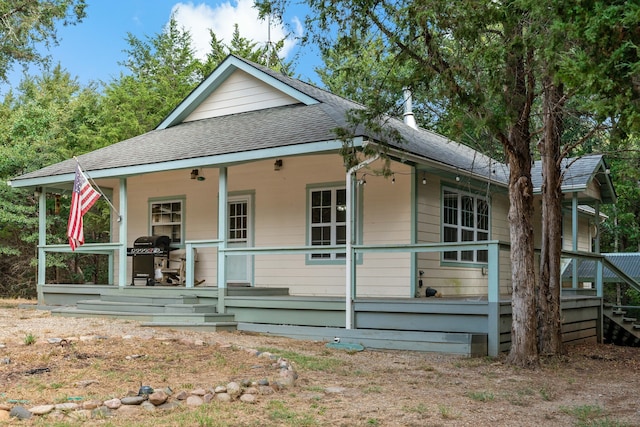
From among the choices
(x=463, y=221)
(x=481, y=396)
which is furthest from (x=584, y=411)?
(x=463, y=221)

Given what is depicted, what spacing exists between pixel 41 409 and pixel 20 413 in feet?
0.49

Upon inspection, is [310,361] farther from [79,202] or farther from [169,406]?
[79,202]

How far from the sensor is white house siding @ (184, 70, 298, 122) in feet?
46.0

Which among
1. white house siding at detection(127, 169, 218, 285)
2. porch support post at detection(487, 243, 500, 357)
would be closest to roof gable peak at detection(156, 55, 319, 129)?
white house siding at detection(127, 169, 218, 285)

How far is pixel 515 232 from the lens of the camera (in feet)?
27.9

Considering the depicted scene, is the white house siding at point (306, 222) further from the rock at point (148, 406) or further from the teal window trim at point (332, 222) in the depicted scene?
the rock at point (148, 406)

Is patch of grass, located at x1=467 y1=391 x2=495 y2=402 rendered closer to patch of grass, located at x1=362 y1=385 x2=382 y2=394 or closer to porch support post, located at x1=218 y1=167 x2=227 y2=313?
patch of grass, located at x1=362 y1=385 x2=382 y2=394

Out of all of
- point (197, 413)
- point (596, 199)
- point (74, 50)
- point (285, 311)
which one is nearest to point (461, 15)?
point (197, 413)

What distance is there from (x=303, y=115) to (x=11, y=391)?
25.8ft

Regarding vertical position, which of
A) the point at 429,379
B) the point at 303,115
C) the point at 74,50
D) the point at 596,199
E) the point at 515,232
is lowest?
the point at 429,379

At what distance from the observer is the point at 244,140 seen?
11883 millimetres

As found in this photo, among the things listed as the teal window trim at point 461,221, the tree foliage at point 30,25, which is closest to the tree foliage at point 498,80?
the teal window trim at point 461,221

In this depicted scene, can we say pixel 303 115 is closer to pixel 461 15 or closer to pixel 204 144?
pixel 204 144

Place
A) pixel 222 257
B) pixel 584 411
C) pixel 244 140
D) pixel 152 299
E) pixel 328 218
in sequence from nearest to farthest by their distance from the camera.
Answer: pixel 584 411 < pixel 222 257 < pixel 244 140 < pixel 152 299 < pixel 328 218
